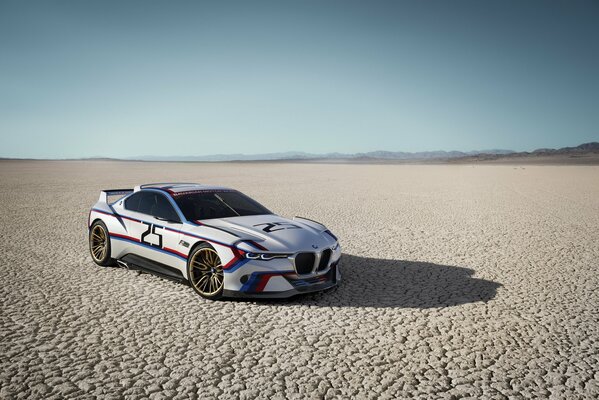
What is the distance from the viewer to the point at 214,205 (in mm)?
6219

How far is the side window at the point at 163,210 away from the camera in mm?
5797

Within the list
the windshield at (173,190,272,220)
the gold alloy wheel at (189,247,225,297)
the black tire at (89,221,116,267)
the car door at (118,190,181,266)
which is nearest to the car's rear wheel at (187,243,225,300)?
the gold alloy wheel at (189,247,225,297)

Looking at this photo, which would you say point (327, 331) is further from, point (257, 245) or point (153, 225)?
point (153, 225)

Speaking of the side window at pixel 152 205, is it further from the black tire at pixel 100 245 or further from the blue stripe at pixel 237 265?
the blue stripe at pixel 237 265

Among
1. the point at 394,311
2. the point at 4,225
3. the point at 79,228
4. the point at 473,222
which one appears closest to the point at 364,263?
the point at 394,311

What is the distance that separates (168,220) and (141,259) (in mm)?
749

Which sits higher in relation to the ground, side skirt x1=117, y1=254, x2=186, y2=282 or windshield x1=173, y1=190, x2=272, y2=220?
windshield x1=173, y1=190, x2=272, y2=220

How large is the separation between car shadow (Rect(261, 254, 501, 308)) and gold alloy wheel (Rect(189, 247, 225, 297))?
778mm

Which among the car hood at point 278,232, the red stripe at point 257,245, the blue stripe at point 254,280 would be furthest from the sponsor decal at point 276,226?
the blue stripe at point 254,280

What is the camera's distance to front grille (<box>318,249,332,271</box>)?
5254 millimetres

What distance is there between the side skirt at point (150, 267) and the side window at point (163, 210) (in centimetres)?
61

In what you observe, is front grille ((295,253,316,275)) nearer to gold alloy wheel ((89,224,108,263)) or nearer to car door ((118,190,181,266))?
car door ((118,190,181,266))

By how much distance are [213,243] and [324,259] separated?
53.1 inches

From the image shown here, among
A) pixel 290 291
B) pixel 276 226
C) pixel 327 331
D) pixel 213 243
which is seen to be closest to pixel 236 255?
pixel 213 243
